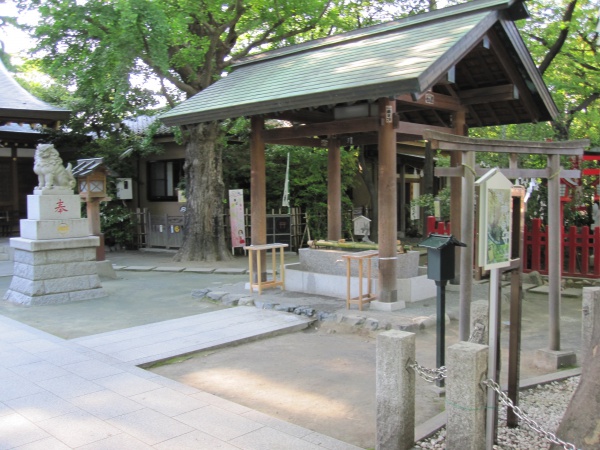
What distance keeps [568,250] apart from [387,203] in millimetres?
6279

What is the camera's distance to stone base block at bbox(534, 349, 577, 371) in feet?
20.5

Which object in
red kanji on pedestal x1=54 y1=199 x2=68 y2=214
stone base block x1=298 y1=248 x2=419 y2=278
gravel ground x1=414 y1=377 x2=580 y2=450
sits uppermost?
red kanji on pedestal x1=54 y1=199 x2=68 y2=214

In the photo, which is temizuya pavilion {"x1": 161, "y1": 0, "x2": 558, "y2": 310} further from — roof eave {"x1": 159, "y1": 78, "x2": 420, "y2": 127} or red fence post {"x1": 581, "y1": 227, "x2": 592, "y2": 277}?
red fence post {"x1": 581, "y1": 227, "x2": 592, "y2": 277}

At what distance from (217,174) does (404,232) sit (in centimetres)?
1125

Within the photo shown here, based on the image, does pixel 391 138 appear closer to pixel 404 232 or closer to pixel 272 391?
pixel 272 391

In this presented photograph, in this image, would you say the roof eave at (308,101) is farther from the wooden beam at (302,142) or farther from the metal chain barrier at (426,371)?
the metal chain barrier at (426,371)

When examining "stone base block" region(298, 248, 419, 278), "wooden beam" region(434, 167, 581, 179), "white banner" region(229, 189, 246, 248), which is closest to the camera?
"wooden beam" region(434, 167, 581, 179)

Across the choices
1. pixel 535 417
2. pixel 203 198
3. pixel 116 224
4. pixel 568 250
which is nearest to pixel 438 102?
pixel 568 250

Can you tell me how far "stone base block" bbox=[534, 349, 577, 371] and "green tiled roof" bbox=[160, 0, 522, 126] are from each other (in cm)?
359

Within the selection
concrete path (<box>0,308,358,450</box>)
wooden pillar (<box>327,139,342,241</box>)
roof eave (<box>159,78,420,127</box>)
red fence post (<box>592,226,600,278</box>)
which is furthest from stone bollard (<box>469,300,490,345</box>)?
red fence post (<box>592,226,600,278</box>)

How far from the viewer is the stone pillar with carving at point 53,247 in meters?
10.2

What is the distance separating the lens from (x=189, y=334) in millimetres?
7762

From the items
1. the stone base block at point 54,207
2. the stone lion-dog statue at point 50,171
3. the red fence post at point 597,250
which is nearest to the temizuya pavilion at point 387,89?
the stone lion-dog statue at point 50,171

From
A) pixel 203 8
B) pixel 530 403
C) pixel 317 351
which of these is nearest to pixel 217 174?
pixel 203 8
